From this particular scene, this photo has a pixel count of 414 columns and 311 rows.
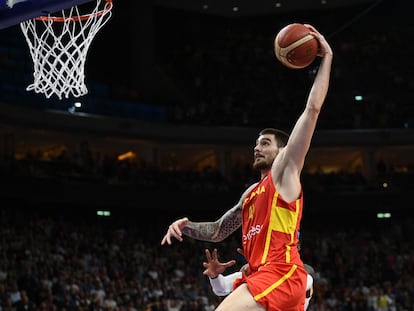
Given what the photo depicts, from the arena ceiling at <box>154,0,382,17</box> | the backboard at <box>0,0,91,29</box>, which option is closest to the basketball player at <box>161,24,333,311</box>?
the backboard at <box>0,0,91,29</box>

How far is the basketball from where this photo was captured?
5199mm

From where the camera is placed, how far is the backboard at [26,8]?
24.1ft

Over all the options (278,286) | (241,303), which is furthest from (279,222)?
(241,303)

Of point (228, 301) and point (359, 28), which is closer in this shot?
point (228, 301)

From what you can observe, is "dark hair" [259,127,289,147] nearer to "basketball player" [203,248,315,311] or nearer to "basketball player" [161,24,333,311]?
"basketball player" [161,24,333,311]

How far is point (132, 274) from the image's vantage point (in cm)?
1984

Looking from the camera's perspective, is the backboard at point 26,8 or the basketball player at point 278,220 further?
the backboard at point 26,8

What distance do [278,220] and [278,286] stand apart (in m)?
0.44

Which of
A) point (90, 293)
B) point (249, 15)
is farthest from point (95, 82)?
point (90, 293)

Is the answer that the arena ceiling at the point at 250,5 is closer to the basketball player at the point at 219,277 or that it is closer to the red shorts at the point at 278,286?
the basketball player at the point at 219,277

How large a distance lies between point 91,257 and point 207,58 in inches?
499

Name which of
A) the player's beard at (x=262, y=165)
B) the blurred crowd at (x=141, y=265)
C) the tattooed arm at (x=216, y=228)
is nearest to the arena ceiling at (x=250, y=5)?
the blurred crowd at (x=141, y=265)

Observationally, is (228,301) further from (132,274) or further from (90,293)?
(132,274)

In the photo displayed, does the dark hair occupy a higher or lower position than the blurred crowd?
higher
